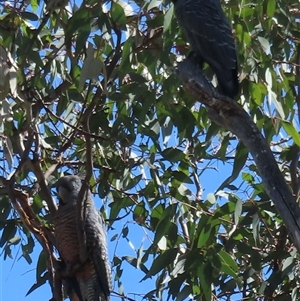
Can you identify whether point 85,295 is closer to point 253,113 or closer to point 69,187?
point 69,187

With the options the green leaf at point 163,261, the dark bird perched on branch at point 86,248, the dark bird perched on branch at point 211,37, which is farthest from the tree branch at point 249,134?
the dark bird perched on branch at point 86,248

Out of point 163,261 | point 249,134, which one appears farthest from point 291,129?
point 163,261

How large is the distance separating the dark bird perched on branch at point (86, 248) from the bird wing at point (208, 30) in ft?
2.52

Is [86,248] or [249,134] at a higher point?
[86,248]

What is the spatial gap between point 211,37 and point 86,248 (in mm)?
938

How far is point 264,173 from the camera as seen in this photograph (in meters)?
2.03

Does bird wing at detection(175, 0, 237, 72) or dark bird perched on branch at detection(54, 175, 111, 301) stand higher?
bird wing at detection(175, 0, 237, 72)

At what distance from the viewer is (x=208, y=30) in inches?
100.0

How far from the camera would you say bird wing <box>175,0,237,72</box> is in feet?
8.00

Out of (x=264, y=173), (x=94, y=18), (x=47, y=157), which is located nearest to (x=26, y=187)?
(x=47, y=157)

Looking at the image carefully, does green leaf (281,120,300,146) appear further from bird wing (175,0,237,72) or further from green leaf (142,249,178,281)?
green leaf (142,249,178,281)

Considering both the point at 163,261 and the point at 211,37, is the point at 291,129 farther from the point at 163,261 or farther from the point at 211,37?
the point at 163,261

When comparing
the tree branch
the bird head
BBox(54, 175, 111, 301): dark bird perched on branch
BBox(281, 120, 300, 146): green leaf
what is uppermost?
the bird head

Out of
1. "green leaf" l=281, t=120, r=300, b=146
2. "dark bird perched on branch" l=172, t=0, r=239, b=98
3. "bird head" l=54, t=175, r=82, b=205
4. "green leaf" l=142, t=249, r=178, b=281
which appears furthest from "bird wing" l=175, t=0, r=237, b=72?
"bird head" l=54, t=175, r=82, b=205
